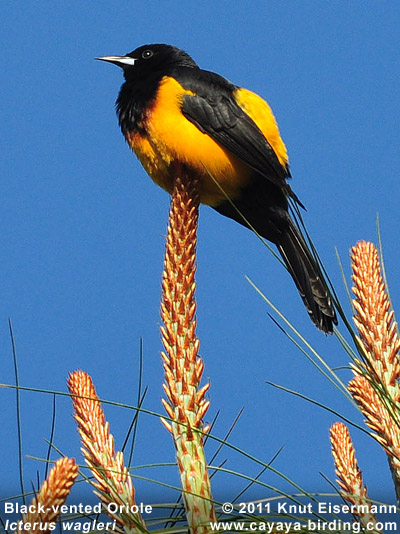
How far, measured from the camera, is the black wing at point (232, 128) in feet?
10.7

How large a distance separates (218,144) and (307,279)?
0.79 m

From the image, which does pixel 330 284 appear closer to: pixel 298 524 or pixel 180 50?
pixel 298 524

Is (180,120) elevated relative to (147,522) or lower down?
elevated

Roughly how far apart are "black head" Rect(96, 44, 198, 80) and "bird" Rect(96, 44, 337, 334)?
1.06 ft

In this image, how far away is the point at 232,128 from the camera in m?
3.32

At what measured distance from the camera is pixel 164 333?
1702mm

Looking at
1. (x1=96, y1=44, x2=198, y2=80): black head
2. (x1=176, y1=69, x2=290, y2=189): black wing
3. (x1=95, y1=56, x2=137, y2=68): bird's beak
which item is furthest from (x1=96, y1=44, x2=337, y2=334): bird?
(x1=95, y1=56, x2=137, y2=68): bird's beak

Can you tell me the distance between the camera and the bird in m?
3.22

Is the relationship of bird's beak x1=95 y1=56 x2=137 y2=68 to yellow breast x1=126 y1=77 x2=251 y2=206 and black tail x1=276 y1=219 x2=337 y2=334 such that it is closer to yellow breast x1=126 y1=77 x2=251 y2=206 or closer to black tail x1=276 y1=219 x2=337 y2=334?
yellow breast x1=126 y1=77 x2=251 y2=206

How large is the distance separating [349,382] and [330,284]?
13.3 inches

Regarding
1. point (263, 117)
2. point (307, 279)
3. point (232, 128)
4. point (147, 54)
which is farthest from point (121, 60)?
point (307, 279)

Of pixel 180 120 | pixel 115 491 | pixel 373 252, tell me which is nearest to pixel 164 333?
pixel 115 491

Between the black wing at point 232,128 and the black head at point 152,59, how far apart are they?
61 cm

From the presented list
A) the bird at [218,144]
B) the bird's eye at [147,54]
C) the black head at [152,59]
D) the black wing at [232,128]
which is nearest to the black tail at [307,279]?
the bird at [218,144]
